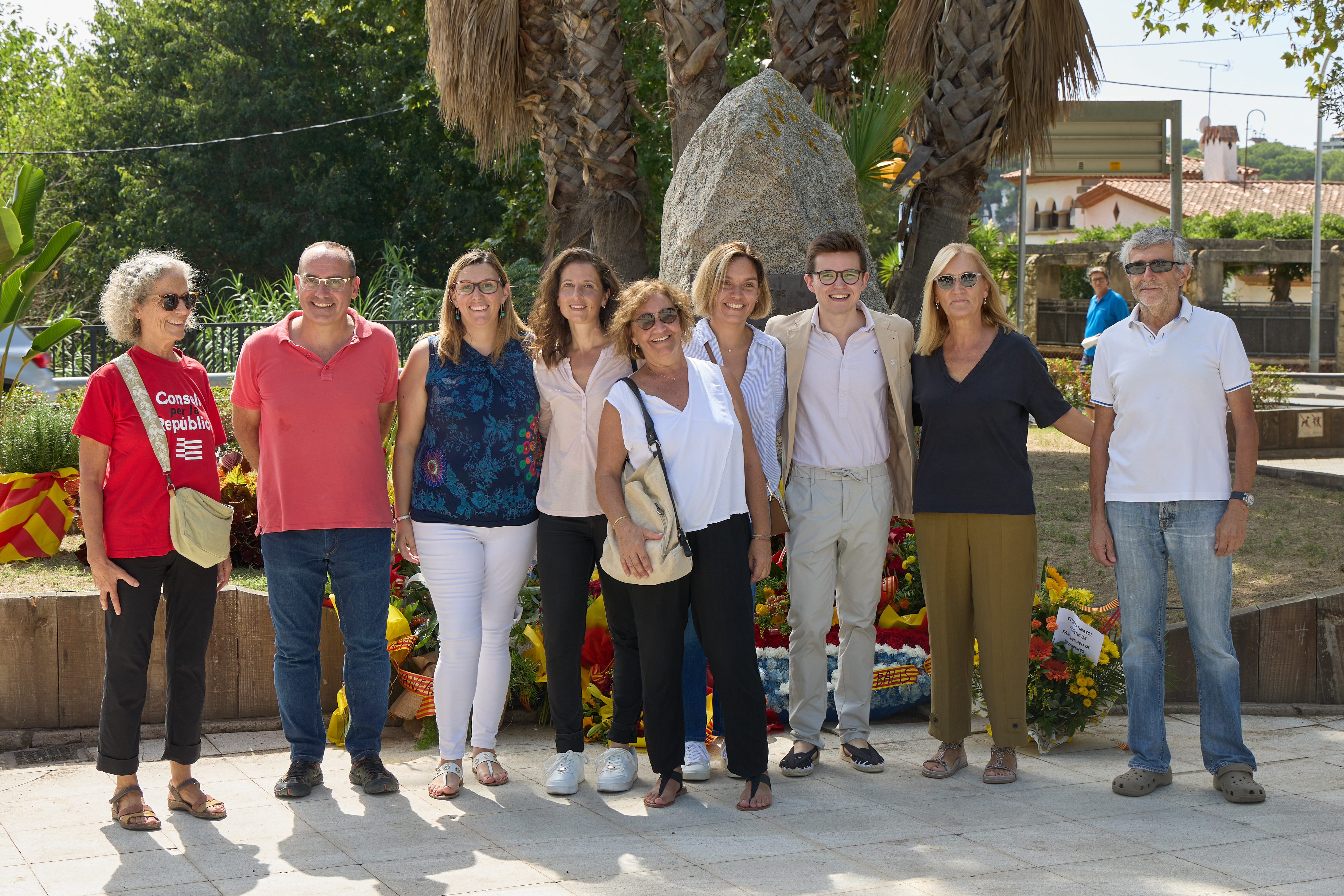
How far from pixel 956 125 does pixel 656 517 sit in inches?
223

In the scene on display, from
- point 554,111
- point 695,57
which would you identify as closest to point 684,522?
point 695,57

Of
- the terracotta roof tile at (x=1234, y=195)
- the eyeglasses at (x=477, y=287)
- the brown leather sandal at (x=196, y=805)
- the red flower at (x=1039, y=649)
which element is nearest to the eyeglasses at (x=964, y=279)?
the red flower at (x=1039, y=649)

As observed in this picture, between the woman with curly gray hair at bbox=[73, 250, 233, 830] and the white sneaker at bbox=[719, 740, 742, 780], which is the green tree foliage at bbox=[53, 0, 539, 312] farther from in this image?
the woman with curly gray hair at bbox=[73, 250, 233, 830]

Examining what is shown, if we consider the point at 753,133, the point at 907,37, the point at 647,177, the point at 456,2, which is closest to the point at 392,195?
the point at 647,177

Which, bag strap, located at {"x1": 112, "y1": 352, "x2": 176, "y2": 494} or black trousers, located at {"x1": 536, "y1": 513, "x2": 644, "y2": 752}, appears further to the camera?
black trousers, located at {"x1": 536, "y1": 513, "x2": 644, "y2": 752}

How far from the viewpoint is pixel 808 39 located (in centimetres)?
865

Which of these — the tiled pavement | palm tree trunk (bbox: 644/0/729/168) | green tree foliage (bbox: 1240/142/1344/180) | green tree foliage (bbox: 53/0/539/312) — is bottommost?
the tiled pavement

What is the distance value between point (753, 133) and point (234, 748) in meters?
3.97

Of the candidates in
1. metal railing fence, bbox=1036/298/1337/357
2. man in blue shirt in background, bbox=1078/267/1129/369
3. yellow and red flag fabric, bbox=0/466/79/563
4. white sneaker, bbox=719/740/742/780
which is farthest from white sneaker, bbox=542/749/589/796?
metal railing fence, bbox=1036/298/1337/357

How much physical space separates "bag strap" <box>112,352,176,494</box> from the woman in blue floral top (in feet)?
2.48

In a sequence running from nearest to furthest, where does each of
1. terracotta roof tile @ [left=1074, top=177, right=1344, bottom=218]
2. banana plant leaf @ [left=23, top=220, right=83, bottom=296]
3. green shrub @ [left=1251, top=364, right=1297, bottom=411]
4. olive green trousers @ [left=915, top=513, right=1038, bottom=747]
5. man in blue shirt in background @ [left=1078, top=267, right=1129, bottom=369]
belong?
olive green trousers @ [left=915, top=513, right=1038, bottom=747]
banana plant leaf @ [left=23, top=220, right=83, bottom=296]
man in blue shirt in background @ [left=1078, top=267, right=1129, bottom=369]
green shrub @ [left=1251, top=364, right=1297, bottom=411]
terracotta roof tile @ [left=1074, top=177, right=1344, bottom=218]

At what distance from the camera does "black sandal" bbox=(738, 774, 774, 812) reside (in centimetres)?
417

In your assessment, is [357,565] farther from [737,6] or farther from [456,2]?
[737,6]

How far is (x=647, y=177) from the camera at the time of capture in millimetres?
15594
